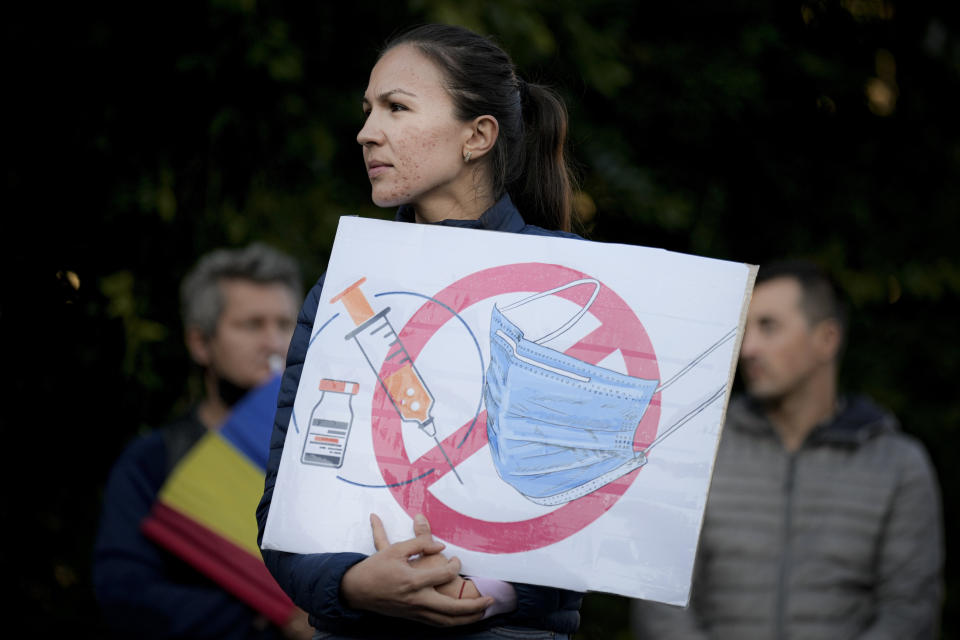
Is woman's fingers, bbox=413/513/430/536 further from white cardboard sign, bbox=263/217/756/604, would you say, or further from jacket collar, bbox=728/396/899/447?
jacket collar, bbox=728/396/899/447

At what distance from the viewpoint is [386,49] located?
6.79 ft

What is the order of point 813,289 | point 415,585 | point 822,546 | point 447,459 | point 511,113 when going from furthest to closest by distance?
point 813,289, point 822,546, point 511,113, point 447,459, point 415,585

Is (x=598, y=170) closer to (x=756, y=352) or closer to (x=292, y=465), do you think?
(x=756, y=352)

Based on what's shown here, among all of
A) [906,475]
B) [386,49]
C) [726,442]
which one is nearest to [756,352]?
[726,442]

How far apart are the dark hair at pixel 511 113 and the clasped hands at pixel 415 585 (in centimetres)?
68

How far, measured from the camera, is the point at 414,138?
6.32 feet

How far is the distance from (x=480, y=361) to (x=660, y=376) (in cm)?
29

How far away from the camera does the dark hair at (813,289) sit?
369 cm

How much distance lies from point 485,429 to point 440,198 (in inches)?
17.8

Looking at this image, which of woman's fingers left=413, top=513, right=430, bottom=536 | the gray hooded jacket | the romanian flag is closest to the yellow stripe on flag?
the romanian flag

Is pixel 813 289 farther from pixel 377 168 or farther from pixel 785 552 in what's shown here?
pixel 377 168

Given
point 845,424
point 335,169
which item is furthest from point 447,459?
point 335,169

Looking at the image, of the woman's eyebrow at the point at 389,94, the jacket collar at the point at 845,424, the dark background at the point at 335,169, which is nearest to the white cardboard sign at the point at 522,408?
the woman's eyebrow at the point at 389,94

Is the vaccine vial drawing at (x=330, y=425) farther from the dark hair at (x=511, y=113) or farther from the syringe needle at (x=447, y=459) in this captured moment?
the dark hair at (x=511, y=113)
